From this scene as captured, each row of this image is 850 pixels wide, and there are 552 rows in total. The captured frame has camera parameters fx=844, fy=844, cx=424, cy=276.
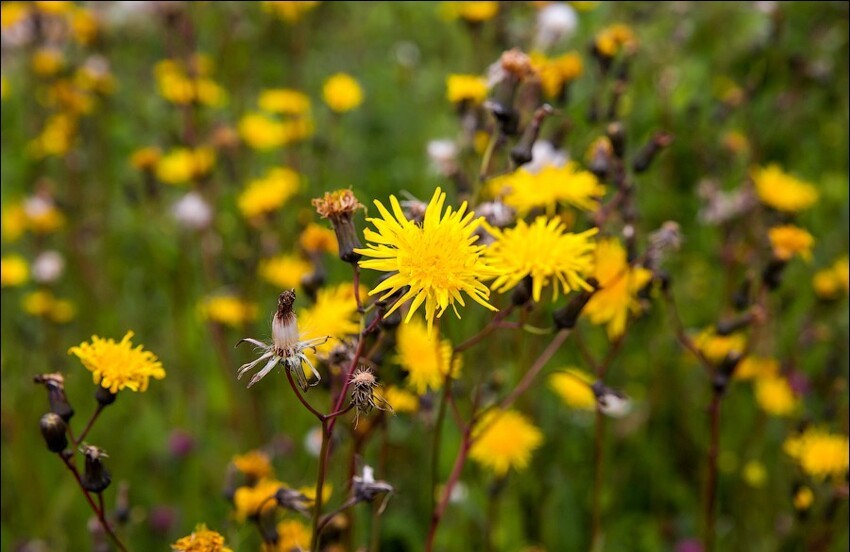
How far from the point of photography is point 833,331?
2797 mm

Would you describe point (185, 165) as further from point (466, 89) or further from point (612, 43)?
point (612, 43)

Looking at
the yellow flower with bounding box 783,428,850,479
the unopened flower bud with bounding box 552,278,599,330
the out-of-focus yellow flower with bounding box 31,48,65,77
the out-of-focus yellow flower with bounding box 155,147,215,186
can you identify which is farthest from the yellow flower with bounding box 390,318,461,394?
the out-of-focus yellow flower with bounding box 31,48,65,77

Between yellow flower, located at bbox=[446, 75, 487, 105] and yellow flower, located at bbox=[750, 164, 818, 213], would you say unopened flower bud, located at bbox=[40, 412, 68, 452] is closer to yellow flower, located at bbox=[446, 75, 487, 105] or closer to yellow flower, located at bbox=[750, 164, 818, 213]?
yellow flower, located at bbox=[446, 75, 487, 105]

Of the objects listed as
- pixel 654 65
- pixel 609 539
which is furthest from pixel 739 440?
pixel 654 65

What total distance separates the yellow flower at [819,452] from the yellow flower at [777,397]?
30cm

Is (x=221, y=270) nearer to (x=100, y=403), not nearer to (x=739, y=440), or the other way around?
(x=100, y=403)

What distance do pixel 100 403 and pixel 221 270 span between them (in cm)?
148

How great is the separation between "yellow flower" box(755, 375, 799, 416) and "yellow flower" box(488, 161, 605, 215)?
0.89 m

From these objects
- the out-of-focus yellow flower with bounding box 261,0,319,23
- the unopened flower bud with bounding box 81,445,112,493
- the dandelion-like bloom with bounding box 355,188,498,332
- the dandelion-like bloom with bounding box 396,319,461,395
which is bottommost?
the unopened flower bud with bounding box 81,445,112,493

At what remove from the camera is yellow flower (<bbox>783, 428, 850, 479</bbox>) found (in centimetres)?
191

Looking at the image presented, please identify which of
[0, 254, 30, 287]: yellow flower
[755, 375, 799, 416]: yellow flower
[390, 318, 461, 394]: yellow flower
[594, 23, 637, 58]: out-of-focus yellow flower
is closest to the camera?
[390, 318, 461, 394]: yellow flower

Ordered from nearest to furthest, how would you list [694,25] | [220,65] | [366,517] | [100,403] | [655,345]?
[100,403] → [366,517] → [655,345] → [694,25] → [220,65]

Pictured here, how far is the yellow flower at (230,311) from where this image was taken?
250 centimetres

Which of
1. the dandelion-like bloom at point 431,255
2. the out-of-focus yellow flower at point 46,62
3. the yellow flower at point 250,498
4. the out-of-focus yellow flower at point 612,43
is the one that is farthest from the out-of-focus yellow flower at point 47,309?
the dandelion-like bloom at point 431,255
